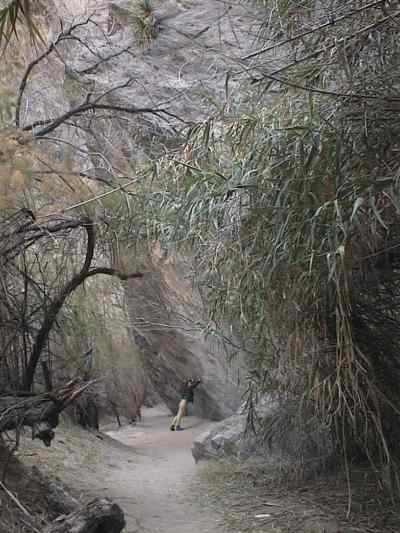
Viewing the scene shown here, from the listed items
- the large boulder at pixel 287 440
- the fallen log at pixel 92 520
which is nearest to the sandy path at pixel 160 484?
the large boulder at pixel 287 440

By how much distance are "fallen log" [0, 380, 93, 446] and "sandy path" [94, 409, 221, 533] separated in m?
1.00

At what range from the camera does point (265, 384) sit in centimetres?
579

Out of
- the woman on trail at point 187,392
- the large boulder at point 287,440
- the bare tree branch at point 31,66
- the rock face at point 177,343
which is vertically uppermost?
the bare tree branch at point 31,66

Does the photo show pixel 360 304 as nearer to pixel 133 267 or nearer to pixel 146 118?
pixel 133 267

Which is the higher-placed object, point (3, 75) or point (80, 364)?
point (3, 75)

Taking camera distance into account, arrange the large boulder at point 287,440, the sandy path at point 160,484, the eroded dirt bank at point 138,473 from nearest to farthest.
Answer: the sandy path at point 160,484 < the eroded dirt bank at point 138,473 < the large boulder at point 287,440

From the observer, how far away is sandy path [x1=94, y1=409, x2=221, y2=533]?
5.41m

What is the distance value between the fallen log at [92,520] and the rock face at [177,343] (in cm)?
244

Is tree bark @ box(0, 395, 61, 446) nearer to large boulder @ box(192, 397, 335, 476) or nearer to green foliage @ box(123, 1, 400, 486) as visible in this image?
green foliage @ box(123, 1, 400, 486)

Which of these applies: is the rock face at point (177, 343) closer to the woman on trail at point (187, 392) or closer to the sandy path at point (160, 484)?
the woman on trail at point (187, 392)

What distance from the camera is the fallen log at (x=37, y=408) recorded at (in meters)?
4.54

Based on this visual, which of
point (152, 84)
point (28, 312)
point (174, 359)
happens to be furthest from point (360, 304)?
point (174, 359)

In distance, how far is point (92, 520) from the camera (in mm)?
3920

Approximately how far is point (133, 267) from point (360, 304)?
85.0 inches
